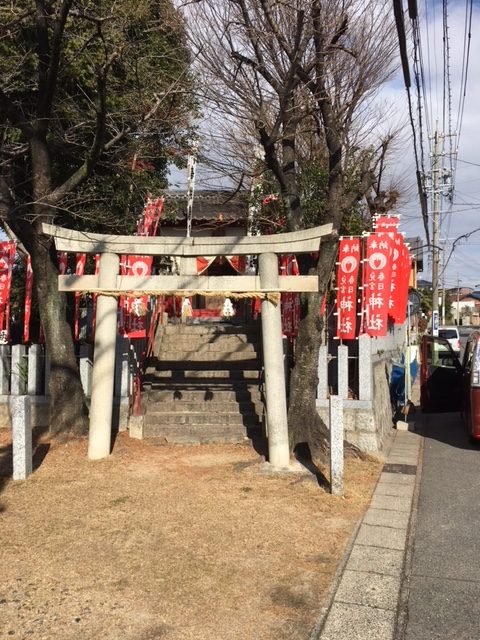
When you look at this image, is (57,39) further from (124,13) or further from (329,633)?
(329,633)

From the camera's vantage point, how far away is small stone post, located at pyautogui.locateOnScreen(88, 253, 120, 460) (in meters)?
8.18

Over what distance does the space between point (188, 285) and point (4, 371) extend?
15.0 feet

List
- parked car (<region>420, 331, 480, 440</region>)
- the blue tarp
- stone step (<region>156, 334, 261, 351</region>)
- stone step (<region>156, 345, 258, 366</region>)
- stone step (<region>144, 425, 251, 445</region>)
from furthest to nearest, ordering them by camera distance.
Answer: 1. the blue tarp
2. parked car (<region>420, 331, 480, 440</region>)
3. stone step (<region>156, 334, 261, 351</region>)
4. stone step (<region>156, 345, 258, 366</region>)
5. stone step (<region>144, 425, 251, 445</region>)

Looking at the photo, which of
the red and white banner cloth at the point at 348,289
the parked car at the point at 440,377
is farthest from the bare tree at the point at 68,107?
the parked car at the point at 440,377

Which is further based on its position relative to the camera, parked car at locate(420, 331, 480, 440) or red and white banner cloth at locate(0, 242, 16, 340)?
parked car at locate(420, 331, 480, 440)

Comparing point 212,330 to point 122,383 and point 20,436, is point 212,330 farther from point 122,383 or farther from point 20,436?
point 20,436

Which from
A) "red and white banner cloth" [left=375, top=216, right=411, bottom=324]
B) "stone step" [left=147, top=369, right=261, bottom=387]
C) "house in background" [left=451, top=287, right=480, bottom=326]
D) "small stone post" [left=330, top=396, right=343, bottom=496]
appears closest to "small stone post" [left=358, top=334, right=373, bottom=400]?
"red and white banner cloth" [left=375, top=216, right=411, bottom=324]

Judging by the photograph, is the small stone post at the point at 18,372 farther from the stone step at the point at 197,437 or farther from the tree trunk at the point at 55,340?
the stone step at the point at 197,437

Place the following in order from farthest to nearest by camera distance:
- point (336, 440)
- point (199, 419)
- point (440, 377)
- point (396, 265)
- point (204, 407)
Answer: point (440, 377) → point (396, 265) → point (204, 407) → point (199, 419) → point (336, 440)

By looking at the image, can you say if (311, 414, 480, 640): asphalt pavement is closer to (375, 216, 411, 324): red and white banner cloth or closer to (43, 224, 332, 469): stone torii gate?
(43, 224, 332, 469): stone torii gate

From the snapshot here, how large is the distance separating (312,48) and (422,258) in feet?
Result: 92.1

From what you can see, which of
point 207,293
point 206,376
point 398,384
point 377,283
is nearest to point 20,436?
point 207,293

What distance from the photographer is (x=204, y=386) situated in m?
10.5

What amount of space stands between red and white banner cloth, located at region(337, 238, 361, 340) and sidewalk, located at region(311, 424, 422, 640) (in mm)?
3211
